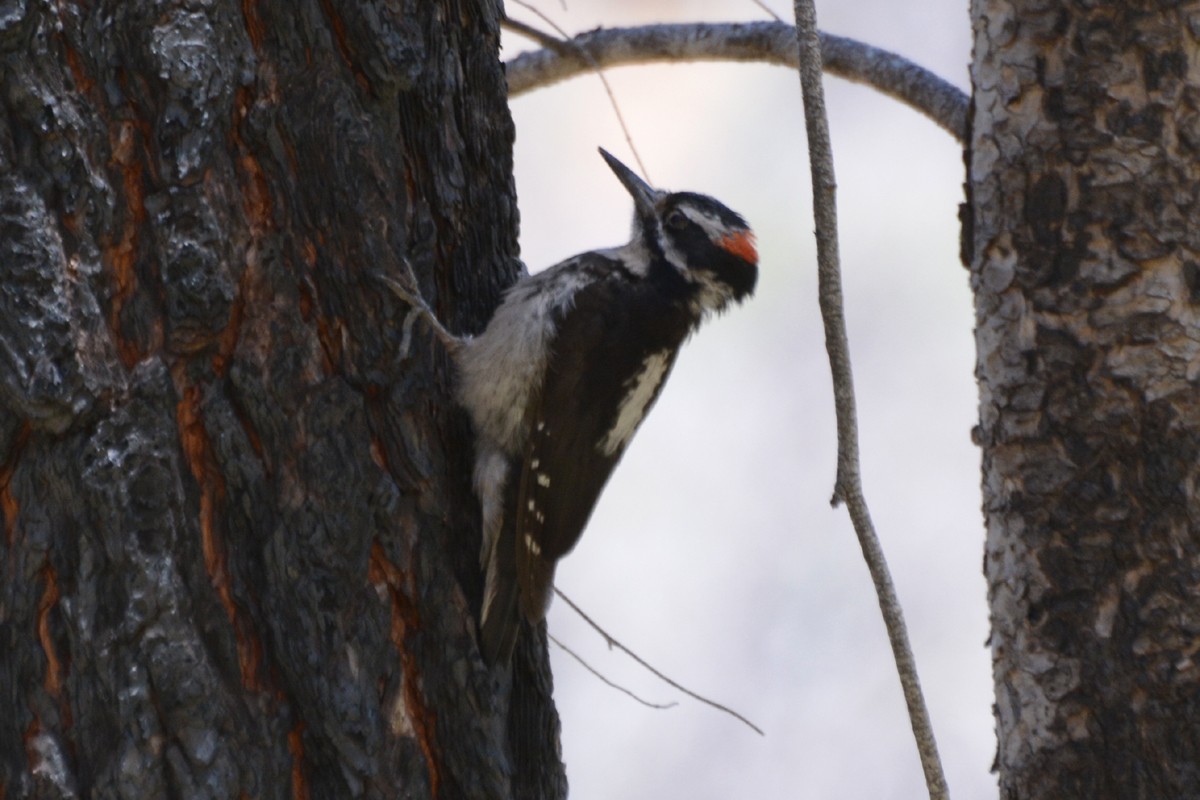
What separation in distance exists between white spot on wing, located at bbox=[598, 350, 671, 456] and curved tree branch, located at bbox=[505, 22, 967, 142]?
2.56 feet

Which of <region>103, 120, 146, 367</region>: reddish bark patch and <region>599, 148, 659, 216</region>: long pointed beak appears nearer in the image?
<region>103, 120, 146, 367</region>: reddish bark patch

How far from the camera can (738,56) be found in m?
3.45

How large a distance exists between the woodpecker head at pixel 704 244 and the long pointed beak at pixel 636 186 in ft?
0.05

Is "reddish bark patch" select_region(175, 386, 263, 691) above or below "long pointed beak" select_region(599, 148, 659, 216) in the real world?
below

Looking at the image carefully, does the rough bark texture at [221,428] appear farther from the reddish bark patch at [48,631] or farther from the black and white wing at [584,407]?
the black and white wing at [584,407]

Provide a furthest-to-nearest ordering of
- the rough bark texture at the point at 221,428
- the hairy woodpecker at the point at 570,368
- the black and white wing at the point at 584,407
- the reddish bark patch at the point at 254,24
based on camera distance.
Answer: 1. the black and white wing at the point at 584,407
2. the hairy woodpecker at the point at 570,368
3. the reddish bark patch at the point at 254,24
4. the rough bark texture at the point at 221,428

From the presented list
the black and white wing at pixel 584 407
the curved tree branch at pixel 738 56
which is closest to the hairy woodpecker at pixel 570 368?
the black and white wing at pixel 584 407

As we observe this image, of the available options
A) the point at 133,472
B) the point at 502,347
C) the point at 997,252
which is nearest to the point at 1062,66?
the point at 997,252

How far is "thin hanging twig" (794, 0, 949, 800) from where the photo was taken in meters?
1.95

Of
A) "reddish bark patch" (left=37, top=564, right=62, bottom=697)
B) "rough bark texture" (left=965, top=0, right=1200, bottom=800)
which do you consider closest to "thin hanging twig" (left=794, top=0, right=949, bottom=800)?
"rough bark texture" (left=965, top=0, right=1200, bottom=800)

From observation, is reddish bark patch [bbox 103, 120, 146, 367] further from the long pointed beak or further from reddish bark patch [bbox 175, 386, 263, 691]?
the long pointed beak

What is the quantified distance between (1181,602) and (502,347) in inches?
53.2

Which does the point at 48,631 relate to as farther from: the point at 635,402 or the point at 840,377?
the point at 635,402

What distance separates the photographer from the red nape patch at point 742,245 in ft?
10.8
